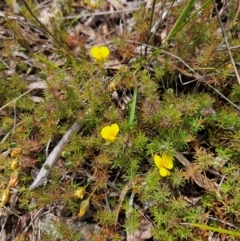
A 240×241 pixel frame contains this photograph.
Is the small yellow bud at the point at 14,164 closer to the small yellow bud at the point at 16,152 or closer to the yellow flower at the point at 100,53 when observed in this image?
the small yellow bud at the point at 16,152

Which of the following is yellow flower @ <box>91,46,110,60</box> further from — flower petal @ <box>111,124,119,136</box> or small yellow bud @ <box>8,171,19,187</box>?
small yellow bud @ <box>8,171,19,187</box>

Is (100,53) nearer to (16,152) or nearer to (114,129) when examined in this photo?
(114,129)

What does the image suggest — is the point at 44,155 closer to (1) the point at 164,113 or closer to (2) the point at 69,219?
(2) the point at 69,219

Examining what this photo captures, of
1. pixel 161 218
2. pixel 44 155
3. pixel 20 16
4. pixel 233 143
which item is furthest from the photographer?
pixel 20 16

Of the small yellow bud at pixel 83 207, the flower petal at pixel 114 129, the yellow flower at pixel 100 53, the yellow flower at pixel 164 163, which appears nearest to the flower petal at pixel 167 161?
the yellow flower at pixel 164 163

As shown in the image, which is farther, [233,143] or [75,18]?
[75,18]

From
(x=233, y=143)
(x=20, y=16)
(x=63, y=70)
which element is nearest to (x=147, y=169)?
(x=233, y=143)

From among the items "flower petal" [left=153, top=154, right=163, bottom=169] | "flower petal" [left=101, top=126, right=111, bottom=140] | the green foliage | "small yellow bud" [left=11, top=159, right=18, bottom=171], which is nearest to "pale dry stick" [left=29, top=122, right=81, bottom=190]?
the green foliage
